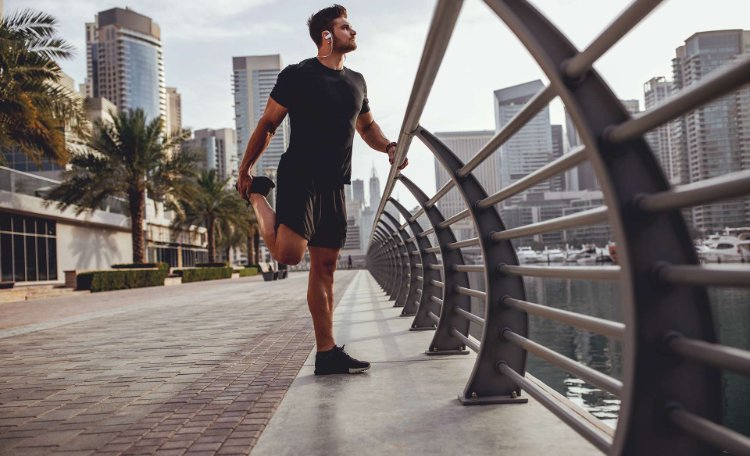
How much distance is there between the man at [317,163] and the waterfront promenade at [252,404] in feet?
1.70

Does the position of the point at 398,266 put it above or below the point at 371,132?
below

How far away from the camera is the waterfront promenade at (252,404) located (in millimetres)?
2361

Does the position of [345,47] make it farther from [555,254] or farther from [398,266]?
[555,254]

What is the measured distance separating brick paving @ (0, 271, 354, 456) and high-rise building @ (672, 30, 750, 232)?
182 cm

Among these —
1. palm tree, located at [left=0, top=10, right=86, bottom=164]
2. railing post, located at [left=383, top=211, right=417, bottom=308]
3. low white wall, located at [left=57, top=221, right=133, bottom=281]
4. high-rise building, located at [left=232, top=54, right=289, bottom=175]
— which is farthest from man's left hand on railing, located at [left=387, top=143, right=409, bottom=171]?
high-rise building, located at [left=232, top=54, right=289, bottom=175]

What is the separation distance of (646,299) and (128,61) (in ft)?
624

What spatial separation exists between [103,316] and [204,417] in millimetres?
8013

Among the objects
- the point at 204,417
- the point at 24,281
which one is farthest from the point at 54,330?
the point at 24,281

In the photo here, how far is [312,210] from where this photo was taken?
351 cm

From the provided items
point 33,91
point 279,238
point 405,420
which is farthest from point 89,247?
point 405,420

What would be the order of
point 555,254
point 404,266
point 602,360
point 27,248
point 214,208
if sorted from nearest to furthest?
point 602,360 < point 404,266 < point 555,254 < point 27,248 < point 214,208

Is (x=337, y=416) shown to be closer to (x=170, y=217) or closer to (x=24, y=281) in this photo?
(x=24, y=281)

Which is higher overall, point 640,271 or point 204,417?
point 640,271

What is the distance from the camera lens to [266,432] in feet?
8.34
